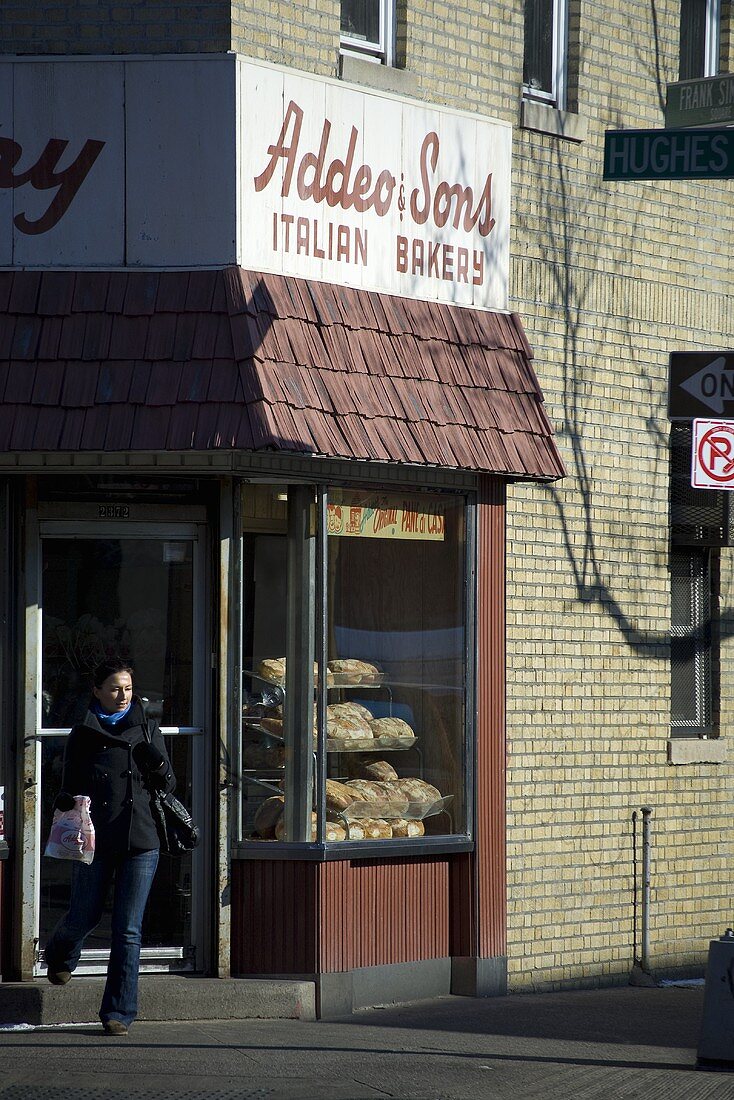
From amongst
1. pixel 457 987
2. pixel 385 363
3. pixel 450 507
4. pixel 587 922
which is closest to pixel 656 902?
pixel 587 922

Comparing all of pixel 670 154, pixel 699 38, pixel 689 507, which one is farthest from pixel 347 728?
pixel 699 38

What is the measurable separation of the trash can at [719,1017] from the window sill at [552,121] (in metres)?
5.27

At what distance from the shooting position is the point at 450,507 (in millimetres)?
9969

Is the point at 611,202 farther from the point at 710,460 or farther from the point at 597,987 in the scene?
the point at 597,987

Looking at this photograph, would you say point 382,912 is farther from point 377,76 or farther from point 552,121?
point 552,121

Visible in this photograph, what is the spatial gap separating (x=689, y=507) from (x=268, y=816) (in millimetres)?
4019

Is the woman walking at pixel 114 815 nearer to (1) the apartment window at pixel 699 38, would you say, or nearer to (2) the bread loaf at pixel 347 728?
(2) the bread loaf at pixel 347 728

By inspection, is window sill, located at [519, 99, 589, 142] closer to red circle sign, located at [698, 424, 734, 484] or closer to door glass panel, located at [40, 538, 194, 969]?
red circle sign, located at [698, 424, 734, 484]

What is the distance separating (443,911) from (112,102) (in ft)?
16.3

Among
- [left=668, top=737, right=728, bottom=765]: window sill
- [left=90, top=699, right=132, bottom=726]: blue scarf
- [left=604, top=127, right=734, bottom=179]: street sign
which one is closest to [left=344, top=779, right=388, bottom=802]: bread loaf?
[left=90, top=699, right=132, bottom=726]: blue scarf

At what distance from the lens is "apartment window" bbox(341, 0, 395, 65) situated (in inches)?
385

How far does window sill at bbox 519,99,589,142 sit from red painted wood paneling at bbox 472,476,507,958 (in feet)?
7.60

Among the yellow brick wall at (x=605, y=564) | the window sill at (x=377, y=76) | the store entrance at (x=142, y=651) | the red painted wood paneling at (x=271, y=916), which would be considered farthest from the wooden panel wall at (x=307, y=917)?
the window sill at (x=377, y=76)

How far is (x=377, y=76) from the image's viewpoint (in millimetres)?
9648
